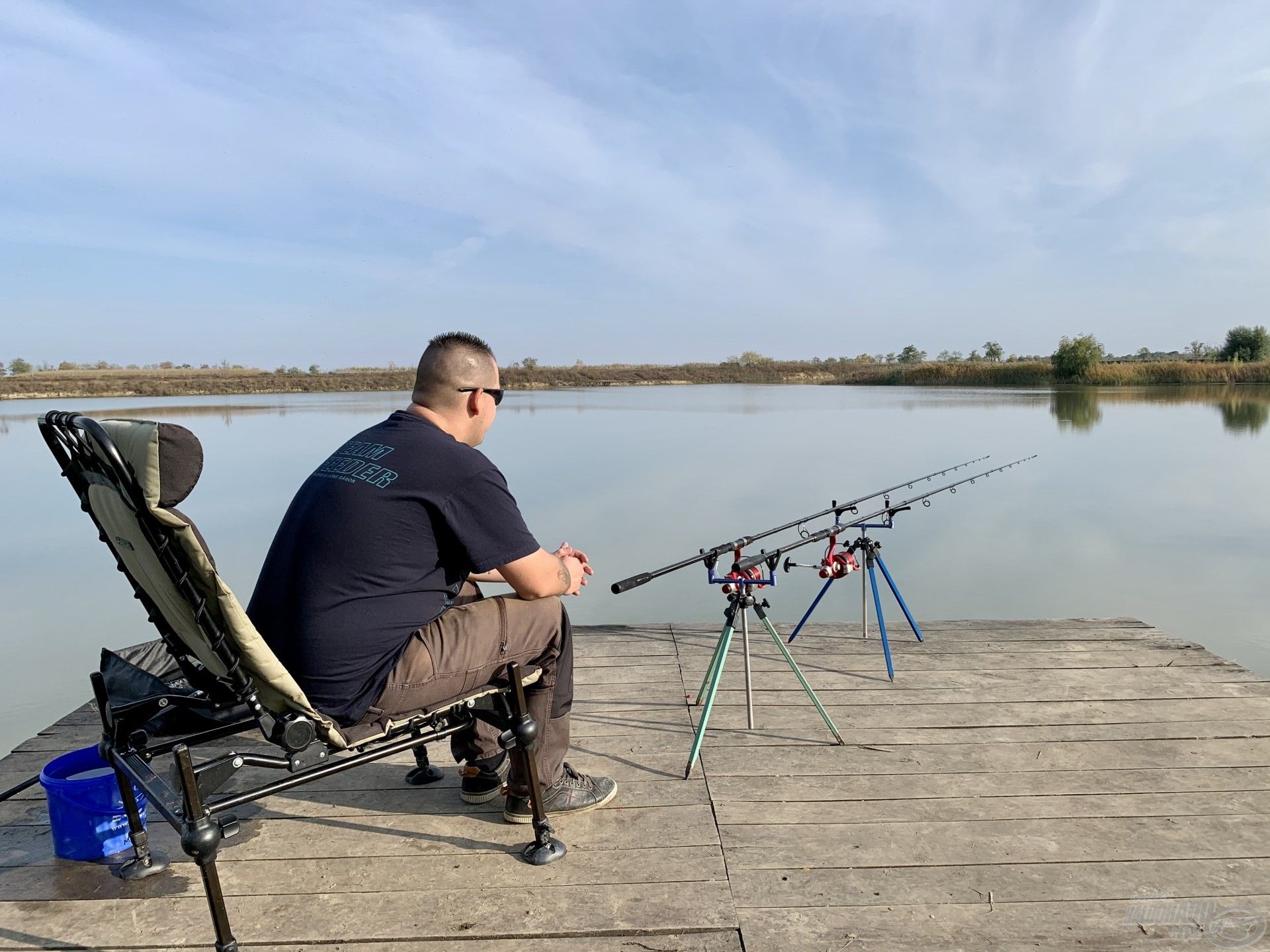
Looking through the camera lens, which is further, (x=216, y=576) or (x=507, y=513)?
(x=507, y=513)

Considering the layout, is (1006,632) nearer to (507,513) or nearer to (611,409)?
(507,513)

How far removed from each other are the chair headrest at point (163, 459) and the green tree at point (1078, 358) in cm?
4489

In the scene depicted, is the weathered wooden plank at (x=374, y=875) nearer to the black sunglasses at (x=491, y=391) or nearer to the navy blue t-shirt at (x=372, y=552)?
the navy blue t-shirt at (x=372, y=552)

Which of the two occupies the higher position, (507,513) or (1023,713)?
(507,513)

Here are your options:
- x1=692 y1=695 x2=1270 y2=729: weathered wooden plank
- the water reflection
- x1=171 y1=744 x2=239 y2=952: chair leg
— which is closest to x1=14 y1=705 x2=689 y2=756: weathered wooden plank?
x1=692 y1=695 x2=1270 y2=729: weathered wooden plank

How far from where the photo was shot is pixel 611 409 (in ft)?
92.0

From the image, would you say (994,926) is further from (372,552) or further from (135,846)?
(135,846)

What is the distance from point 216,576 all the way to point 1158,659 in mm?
3946

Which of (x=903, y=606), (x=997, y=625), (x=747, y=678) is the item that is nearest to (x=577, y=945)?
(x=747, y=678)

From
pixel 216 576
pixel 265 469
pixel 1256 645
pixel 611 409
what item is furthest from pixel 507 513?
pixel 611 409

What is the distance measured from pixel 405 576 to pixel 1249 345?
5577 cm

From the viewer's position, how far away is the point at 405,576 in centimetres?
203
